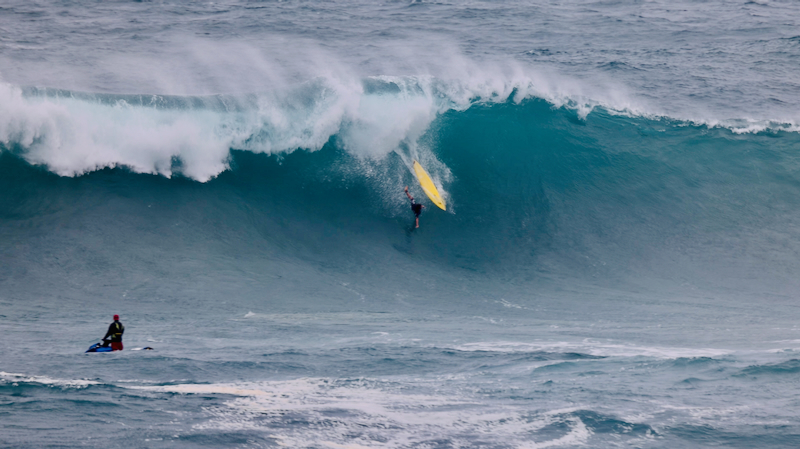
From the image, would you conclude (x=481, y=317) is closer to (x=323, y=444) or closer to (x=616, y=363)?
(x=616, y=363)

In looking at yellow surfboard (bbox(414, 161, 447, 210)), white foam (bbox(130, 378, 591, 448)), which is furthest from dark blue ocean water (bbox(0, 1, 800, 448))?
yellow surfboard (bbox(414, 161, 447, 210))

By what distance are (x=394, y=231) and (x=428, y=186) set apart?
5.01ft

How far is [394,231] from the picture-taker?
1259 centimetres

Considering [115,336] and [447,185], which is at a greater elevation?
[447,185]

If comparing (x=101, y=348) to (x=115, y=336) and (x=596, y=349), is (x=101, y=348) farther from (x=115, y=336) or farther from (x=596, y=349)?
(x=596, y=349)

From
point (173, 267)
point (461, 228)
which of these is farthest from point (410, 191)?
point (173, 267)

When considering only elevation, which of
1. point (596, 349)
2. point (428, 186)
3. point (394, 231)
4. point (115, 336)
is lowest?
point (596, 349)

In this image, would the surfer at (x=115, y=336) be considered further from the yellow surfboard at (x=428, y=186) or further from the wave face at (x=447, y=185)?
the yellow surfboard at (x=428, y=186)

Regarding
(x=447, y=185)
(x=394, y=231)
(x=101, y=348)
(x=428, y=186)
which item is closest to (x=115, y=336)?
(x=101, y=348)

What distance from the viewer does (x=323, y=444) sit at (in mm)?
5871

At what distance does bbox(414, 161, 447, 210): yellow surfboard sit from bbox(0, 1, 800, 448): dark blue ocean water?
0.63 ft

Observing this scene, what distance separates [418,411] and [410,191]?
7.30m

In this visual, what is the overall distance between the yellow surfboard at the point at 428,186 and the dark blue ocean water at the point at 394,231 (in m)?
0.19

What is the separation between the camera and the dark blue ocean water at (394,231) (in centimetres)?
657
